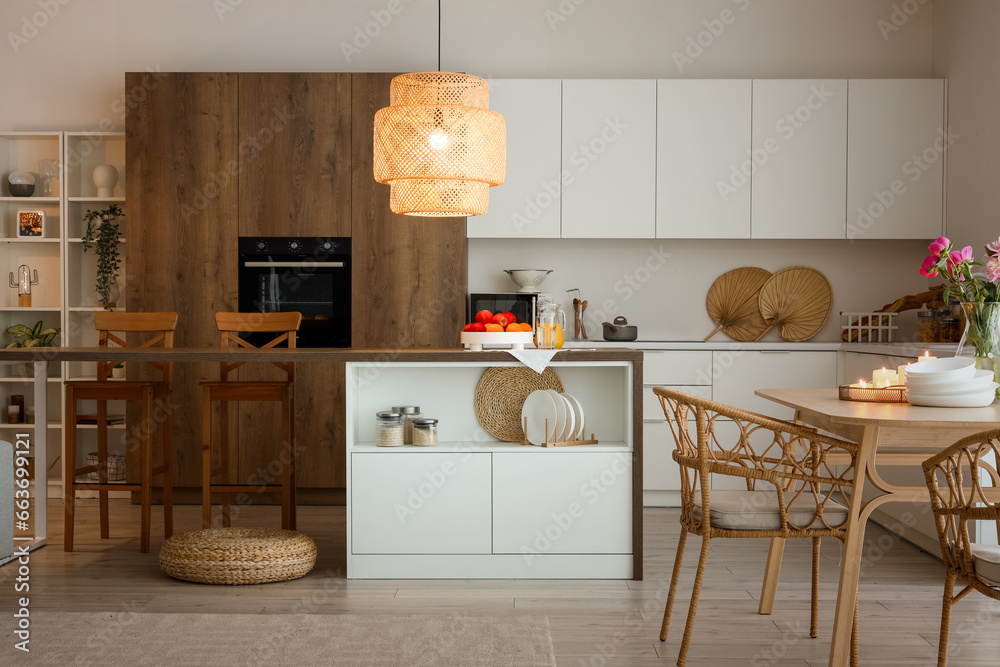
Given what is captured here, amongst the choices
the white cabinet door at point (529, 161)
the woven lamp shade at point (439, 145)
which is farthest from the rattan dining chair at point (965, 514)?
the white cabinet door at point (529, 161)

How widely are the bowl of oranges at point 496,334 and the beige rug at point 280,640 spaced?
1.02 meters

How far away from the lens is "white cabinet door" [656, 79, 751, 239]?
4.79 meters

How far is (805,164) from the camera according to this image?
479 centimetres

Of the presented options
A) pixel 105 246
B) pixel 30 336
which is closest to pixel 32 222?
pixel 105 246

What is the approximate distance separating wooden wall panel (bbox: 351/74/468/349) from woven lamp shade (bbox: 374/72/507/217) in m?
1.49

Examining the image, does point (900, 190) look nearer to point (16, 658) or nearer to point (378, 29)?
point (378, 29)

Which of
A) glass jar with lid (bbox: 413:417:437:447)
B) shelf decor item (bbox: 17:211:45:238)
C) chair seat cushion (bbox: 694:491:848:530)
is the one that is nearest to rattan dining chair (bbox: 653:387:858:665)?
chair seat cushion (bbox: 694:491:848:530)

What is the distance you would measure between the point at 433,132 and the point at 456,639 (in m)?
1.68

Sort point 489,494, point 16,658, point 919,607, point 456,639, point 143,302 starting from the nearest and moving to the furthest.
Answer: point 16,658, point 456,639, point 919,607, point 489,494, point 143,302

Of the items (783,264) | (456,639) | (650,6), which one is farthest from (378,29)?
(456,639)

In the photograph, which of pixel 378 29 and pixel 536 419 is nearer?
pixel 536 419

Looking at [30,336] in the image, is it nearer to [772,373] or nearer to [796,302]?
[772,373]

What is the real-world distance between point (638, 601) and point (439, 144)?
1.73 metres

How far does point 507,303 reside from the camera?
4.82 meters
